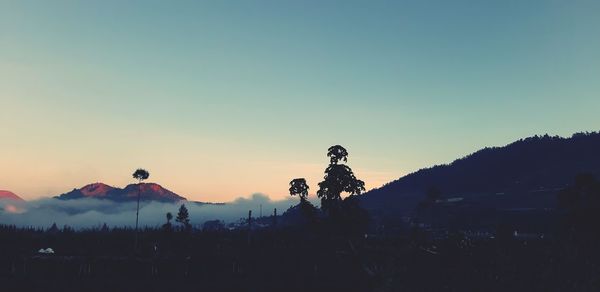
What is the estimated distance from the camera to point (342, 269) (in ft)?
163

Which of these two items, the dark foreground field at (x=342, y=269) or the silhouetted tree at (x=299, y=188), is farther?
the silhouetted tree at (x=299, y=188)

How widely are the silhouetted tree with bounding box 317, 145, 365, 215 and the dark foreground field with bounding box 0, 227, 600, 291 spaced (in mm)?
3423

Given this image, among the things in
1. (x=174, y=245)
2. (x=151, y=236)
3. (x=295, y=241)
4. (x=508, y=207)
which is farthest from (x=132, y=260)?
(x=508, y=207)

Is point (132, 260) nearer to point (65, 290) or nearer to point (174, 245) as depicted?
point (65, 290)

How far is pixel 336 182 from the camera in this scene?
39.3m

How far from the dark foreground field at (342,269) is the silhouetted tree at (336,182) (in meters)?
3.42

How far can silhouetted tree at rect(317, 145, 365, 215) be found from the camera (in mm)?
39125

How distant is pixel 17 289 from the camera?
41.3 m

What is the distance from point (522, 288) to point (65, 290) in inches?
1446

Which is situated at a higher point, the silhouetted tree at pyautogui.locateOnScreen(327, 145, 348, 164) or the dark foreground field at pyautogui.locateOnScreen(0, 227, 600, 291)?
the silhouetted tree at pyautogui.locateOnScreen(327, 145, 348, 164)

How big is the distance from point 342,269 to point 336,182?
1453 centimetres

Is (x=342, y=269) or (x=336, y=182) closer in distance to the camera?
(x=336, y=182)

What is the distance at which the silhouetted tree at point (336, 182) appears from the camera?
39125 mm

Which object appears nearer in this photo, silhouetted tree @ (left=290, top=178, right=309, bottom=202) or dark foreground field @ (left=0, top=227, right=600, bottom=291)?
dark foreground field @ (left=0, top=227, right=600, bottom=291)
